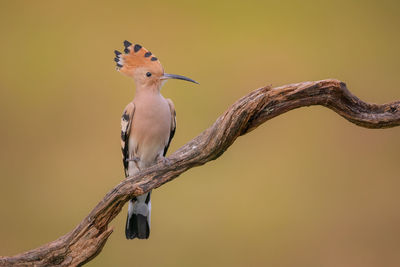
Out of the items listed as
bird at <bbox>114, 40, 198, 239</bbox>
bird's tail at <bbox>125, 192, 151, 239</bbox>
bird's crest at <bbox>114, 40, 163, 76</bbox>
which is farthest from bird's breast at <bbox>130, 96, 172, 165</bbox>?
bird's tail at <bbox>125, 192, 151, 239</bbox>

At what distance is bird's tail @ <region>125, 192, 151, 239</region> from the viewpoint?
2139 mm

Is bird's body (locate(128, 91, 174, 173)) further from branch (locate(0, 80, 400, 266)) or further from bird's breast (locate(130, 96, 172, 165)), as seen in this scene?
branch (locate(0, 80, 400, 266))

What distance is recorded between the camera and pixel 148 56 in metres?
1.88

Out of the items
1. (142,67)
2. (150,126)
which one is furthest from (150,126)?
(142,67)

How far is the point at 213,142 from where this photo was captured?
64.0 inches

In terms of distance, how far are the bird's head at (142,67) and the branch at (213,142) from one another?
333 millimetres

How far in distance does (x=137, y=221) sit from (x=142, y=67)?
647 mm

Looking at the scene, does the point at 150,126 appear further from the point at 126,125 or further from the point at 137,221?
the point at 137,221

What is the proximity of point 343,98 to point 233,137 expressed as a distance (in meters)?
0.39

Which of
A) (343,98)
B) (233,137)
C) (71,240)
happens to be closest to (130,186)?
(71,240)

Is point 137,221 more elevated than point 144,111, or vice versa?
point 144,111

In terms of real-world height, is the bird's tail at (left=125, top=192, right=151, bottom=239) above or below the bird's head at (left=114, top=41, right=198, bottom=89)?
below

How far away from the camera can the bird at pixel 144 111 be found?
1898mm

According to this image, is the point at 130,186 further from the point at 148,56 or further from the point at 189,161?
Result: the point at 148,56
